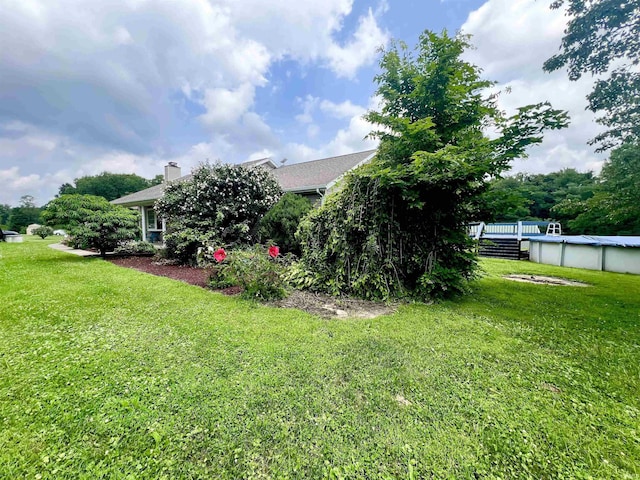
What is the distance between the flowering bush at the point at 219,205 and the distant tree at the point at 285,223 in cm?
104

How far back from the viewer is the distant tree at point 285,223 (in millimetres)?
7852

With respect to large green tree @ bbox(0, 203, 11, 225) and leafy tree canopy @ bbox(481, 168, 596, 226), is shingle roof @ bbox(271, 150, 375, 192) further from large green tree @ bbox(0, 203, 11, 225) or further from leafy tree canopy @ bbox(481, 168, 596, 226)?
large green tree @ bbox(0, 203, 11, 225)

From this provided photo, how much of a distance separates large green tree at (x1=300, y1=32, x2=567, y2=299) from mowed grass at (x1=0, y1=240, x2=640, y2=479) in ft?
4.91

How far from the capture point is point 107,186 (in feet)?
163

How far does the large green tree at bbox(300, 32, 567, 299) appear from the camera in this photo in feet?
17.7

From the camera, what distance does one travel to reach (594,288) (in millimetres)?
7031

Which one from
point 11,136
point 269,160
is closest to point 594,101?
point 269,160

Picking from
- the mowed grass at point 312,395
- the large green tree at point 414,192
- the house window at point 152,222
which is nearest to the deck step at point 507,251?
the large green tree at point 414,192

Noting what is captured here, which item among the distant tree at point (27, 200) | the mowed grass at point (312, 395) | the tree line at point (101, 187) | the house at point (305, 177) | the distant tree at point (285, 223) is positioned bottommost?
the mowed grass at point (312, 395)

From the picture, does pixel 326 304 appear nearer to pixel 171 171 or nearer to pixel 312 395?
pixel 312 395

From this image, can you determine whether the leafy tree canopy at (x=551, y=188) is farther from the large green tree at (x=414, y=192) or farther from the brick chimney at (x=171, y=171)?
the brick chimney at (x=171, y=171)

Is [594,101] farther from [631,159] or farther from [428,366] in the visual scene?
[428,366]

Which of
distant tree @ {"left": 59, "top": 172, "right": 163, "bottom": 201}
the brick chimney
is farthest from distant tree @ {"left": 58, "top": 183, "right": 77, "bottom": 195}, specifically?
the brick chimney

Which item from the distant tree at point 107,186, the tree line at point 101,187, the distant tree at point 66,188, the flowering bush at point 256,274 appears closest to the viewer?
the flowering bush at point 256,274
